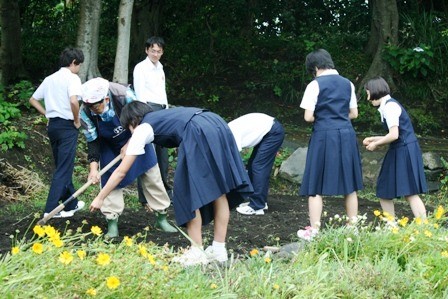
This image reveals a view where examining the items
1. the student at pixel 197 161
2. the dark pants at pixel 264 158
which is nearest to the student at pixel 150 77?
the dark pants at pixel 264 158

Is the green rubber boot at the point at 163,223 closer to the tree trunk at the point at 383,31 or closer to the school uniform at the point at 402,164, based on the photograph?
the school uniform at the point at 402,164

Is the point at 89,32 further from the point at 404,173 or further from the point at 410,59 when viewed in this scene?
the point at 404,173

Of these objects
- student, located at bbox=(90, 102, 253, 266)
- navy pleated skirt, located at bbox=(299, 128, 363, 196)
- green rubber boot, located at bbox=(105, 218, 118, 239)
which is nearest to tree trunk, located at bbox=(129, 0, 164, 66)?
green rubber boot, located at bbox=(105, 218, 118, 239)

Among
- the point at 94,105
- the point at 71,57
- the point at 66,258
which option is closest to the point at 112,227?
the point at 94,105

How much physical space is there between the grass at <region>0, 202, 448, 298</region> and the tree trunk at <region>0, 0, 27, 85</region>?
832 cm

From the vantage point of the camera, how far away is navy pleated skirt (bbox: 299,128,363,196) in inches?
274

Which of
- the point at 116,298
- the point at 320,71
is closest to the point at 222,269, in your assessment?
the point at 116,298

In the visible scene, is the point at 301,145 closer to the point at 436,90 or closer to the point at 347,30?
the point at 436,90

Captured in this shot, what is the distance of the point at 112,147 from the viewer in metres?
7.19

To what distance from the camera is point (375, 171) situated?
10750 mm

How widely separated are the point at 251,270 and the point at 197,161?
1186 millimetres

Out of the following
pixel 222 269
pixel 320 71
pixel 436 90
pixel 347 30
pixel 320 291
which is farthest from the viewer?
pixel 347 30

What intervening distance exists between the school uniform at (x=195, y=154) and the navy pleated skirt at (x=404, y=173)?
1834 mm

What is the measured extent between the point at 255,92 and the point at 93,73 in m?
3.36
